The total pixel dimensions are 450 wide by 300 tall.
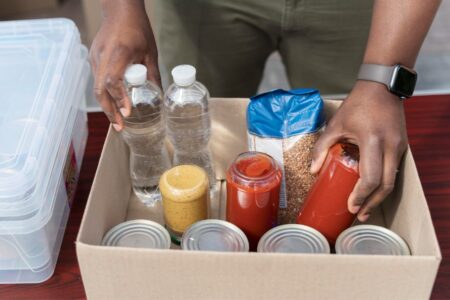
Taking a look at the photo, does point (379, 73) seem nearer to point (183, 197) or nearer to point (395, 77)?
point (395, 77)

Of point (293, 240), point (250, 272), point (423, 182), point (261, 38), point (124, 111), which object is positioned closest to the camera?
point (250, 272)

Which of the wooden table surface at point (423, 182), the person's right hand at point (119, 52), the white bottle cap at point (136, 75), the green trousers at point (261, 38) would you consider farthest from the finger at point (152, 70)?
the green trousers at point (261, 38)

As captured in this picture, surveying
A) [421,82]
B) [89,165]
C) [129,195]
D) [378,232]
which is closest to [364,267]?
[378,232]

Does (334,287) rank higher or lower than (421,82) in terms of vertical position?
higher

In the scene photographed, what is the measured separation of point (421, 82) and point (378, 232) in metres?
1.93

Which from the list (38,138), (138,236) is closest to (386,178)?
(138,236)

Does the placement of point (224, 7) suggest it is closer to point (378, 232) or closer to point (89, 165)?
point (89, 165)

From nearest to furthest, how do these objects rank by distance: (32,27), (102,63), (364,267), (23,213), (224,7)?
(364,267) < (23,213) < (102,63) < (32,27) < (224,7)

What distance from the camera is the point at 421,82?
2.51 meters

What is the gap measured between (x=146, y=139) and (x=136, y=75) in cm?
14

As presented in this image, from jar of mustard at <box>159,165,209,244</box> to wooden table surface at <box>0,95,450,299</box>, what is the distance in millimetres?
179

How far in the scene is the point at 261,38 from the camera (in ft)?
4.18

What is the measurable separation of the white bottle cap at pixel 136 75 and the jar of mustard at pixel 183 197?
0.15m

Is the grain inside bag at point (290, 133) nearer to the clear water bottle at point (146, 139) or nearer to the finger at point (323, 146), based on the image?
the finger at point (323, 146)
